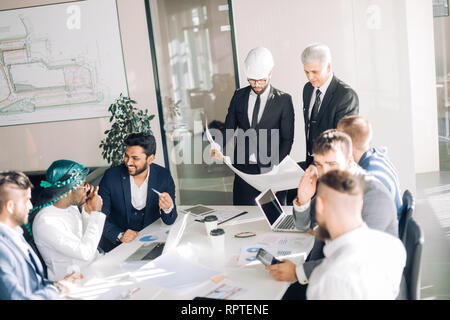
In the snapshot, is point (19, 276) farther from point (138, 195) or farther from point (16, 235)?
point (138, 195)

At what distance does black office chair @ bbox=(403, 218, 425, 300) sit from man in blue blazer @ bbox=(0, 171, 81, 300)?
1669mm

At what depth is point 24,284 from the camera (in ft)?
6.77

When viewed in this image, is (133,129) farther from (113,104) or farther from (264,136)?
(264,136)

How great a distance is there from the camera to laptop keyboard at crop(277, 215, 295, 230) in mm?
2822

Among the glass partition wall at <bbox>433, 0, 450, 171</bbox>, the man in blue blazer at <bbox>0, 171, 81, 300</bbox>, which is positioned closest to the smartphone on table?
the man in blue blazer at <bbox>0, 171, 81, 300</bbox>

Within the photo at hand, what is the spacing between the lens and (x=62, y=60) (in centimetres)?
555

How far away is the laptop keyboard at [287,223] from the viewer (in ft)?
9.26

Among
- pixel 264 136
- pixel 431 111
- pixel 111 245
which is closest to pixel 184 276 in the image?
pixel 111 245

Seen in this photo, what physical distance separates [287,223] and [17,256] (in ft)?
5.19

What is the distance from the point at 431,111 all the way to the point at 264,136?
3530 mm

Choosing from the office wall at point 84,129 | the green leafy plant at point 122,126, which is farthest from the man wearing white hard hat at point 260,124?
the office wall at point 84,129

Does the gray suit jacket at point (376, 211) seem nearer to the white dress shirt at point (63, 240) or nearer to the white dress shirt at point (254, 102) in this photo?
the white dress shirt at point (63, 240)

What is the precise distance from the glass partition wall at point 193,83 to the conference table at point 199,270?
285cm
